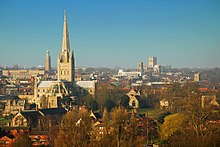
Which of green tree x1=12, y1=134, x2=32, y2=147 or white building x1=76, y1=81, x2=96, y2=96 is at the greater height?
white building x1=76, y1=81, x2=96, y2=96

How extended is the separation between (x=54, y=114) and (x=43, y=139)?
1088cm

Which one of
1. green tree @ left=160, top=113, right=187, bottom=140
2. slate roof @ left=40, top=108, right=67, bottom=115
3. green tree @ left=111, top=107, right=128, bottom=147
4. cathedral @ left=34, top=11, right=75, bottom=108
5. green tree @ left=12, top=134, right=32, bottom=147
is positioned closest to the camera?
green tree @ left=111, top=107, right=128, bottom=147

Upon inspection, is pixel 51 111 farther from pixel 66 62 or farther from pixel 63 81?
pixel 66 62

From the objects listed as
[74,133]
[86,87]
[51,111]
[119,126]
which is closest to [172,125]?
[119,126]

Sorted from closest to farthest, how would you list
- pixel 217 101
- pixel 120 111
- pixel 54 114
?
pixel 120 111
pixel 54 114
pixel 217 101

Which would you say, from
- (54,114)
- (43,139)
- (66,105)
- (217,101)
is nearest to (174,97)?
(217,101)

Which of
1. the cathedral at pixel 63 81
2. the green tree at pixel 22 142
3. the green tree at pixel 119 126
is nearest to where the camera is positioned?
the green tree at pixel 119 126

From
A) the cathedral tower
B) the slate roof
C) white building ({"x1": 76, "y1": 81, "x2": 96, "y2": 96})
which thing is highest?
the cathedral tower

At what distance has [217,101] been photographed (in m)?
41.5

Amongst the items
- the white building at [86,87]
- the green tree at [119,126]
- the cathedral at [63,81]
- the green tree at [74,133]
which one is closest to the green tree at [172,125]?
the green tree at [119,126]

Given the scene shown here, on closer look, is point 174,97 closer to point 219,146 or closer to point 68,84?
point 68,84

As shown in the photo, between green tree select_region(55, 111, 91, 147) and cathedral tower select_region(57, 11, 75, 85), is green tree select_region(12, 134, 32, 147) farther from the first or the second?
cathedral tower select_region(57, 11, 75, 85)

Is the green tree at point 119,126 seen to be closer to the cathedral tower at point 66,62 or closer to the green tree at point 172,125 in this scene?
the green tree at point 172,125

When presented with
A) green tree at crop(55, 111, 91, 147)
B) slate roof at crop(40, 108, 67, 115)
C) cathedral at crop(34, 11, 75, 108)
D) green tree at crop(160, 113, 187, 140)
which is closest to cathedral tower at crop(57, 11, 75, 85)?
cathedral at crop(34, 11, 75, 108)
